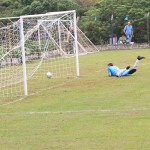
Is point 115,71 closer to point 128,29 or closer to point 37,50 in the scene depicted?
point 37,50

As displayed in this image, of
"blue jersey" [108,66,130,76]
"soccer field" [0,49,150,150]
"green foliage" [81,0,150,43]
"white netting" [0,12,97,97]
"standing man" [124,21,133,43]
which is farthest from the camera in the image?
"green foliage" [81,0,150,43]

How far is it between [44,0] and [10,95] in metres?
30.1

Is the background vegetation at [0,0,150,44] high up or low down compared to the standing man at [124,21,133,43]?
up

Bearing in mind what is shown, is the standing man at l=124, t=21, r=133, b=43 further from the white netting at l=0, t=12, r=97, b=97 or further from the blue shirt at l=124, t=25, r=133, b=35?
the white netting at l=0, t=12, r=97, b=97

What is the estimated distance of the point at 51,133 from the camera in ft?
33.0

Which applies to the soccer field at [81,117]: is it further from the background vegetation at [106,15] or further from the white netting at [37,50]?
the background vegetation at [106,15]

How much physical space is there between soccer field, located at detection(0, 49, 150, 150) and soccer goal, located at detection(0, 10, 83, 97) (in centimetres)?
200

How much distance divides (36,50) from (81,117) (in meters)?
13.6

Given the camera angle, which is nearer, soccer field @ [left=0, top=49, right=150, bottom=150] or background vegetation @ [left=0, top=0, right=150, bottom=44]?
soccer field @ [left=0, top=49, right=150, bottom=150]

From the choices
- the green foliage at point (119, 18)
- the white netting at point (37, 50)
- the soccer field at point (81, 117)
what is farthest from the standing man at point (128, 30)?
the soccer field at point (81, 117)

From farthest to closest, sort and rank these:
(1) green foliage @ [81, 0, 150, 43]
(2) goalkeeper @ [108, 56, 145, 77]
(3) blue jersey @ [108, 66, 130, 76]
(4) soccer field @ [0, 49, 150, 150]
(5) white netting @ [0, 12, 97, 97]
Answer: (1) green foliage @ [81, 0, 150, 43] < (5) white netting @ [0, 12, 97, 97] < (3) blue jersey @ [108, 66, 130, 76] < (2) goalkeeper @ [108, 56, 145, 77] < (4) soccer field @ [0, 49, 150, 150]

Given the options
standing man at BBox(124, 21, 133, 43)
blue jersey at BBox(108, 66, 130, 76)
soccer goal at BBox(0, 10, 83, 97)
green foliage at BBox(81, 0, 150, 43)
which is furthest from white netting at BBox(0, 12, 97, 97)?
green foliage at BBox(81, 0, 150, 43)

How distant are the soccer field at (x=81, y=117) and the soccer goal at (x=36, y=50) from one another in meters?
2.00

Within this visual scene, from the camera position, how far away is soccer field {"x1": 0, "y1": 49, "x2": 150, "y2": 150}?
363 inches
